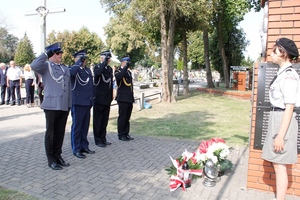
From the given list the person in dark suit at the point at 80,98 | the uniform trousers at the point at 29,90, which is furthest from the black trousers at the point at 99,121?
the uniform trousers at the point at 29,90

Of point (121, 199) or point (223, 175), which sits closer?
point (121, 199)

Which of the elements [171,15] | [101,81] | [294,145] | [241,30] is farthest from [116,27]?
[294,145]

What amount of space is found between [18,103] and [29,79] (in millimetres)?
1437

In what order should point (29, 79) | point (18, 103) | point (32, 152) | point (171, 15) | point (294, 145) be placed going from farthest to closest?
point (171, 15), point (18, 103), point (29, 79), point (32, 152), point (294, 145)

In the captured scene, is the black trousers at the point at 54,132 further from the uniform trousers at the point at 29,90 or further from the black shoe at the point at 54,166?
the uniform trousers at the point at 29,90

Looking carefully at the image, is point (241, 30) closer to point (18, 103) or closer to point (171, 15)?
point (171, 15)

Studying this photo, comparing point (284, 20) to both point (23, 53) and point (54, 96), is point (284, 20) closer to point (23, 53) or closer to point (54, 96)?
point (54, 96)

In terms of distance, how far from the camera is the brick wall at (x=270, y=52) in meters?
3.49

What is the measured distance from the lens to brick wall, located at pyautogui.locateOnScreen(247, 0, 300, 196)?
3.49 metres

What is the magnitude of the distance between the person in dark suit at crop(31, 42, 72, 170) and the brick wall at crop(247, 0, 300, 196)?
283 cm

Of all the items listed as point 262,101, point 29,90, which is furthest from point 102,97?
→ point 29,90

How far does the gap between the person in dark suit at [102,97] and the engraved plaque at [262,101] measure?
3.12 metres

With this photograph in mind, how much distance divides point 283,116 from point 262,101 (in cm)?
71

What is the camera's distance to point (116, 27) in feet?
165
